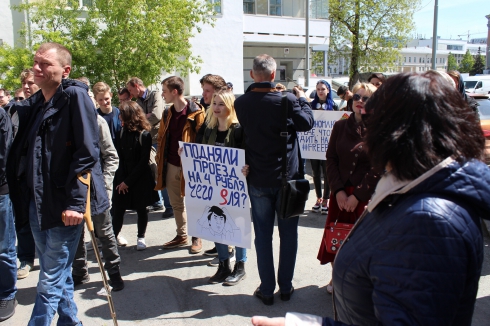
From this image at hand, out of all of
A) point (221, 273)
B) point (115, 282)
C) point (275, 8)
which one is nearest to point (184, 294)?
point (221, 273)

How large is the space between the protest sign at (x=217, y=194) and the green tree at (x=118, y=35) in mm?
9802

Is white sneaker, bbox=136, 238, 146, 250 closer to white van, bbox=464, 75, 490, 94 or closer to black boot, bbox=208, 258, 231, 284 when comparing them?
black boot, bbox=208, 258, 231, 284

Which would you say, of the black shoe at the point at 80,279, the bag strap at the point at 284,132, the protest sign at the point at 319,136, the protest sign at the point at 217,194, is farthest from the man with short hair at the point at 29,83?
the protest sign at the point at 319,136

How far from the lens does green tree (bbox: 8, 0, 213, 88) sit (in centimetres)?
1339

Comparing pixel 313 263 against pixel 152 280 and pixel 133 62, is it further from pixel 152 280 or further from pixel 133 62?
pixel 133 62

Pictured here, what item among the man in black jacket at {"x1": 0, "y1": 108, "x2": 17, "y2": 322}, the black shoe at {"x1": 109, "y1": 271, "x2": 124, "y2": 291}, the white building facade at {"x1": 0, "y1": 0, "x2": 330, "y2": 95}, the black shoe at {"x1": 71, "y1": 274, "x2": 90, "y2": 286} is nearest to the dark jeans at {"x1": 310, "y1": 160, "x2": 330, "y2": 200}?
the black shoe at {"x1": 109, "y1": 271, "x2": 124, "y2": 291}

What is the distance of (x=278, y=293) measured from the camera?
4.12 metres

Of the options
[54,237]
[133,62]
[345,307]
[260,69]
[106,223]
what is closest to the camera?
[345,307]

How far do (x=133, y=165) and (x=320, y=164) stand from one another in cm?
319

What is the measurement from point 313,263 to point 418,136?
371 cm

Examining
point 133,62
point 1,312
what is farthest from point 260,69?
point 133,62

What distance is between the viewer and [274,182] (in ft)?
12.2

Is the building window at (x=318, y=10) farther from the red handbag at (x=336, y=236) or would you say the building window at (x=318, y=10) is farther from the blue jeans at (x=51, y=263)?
the blue jeans at (x=51, y=263)

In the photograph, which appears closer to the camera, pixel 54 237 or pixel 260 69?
pixel 54 237
